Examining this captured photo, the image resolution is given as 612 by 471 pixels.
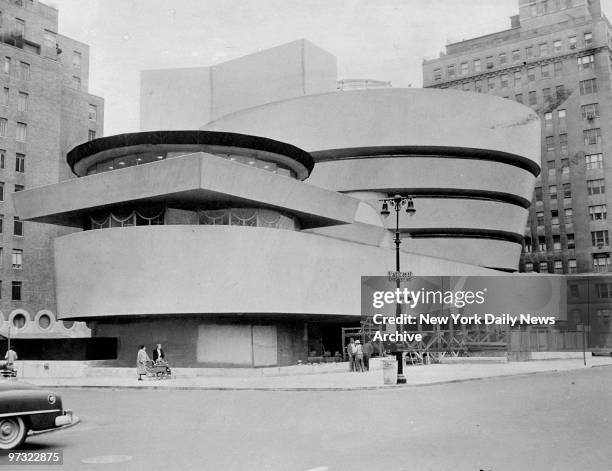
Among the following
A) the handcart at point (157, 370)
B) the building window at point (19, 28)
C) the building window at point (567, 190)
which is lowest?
the handcart at point (157, 370)

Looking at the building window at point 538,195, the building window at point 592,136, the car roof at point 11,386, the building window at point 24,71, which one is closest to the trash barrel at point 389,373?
the car roof at point 11,386

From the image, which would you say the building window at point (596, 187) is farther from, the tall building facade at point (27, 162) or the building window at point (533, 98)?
the tall building facade at point (27, 162)

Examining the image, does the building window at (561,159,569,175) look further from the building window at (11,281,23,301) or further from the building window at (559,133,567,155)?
the building window at (11,281,23,301)

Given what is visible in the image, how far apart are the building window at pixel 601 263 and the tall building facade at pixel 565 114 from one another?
12 centimetres

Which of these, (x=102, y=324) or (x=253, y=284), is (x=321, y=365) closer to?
(x=253, y=284)

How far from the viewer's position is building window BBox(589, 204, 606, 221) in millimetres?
98500

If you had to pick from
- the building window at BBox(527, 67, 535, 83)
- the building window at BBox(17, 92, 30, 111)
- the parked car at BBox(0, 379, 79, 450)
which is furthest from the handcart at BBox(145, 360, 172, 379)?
the building window at BBox(527, 67, 535, 83)

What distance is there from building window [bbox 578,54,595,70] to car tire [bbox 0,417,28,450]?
103 m

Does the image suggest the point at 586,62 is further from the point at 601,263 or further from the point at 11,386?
the point at 11,386

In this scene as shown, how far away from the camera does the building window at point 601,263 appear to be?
9750cm

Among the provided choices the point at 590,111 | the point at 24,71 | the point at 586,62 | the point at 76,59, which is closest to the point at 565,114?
the point at 590,111

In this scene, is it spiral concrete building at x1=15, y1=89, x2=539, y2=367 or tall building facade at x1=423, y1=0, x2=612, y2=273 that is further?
tall building facade at x1=423, y1=0, x2=612, y2=273

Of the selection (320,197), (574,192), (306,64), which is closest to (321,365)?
(320,197)

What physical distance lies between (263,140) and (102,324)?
1475 cm
